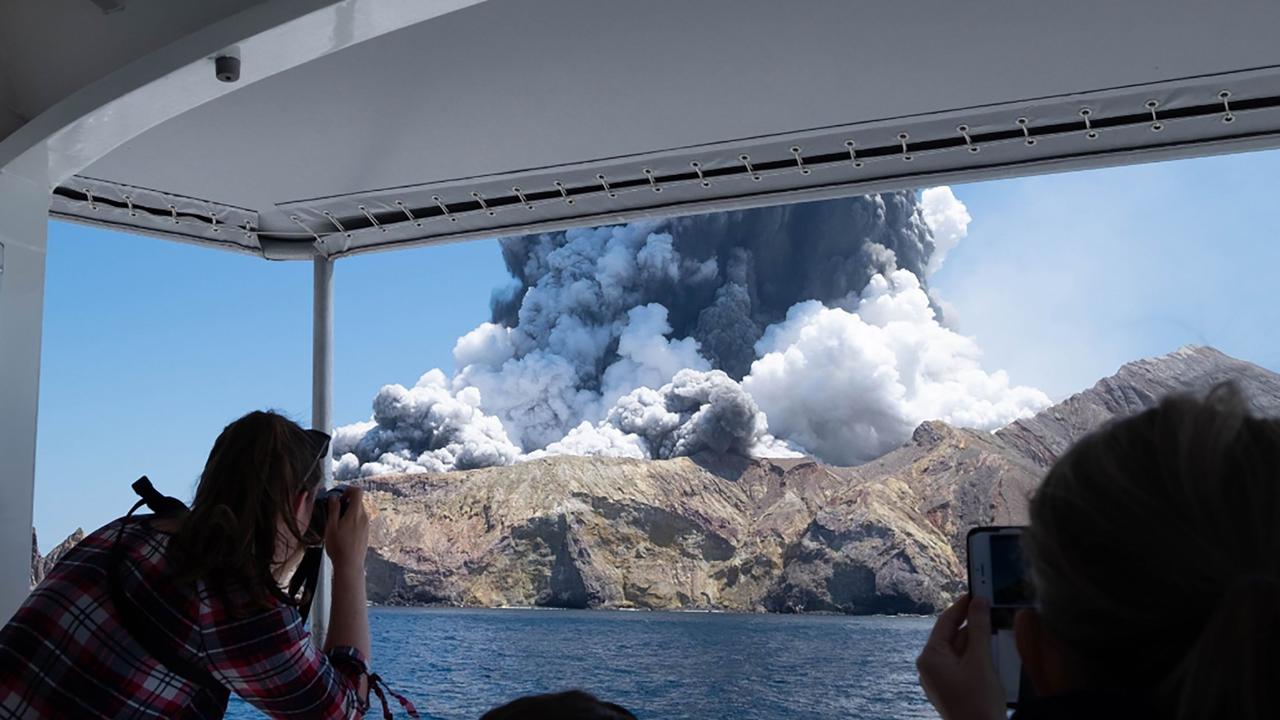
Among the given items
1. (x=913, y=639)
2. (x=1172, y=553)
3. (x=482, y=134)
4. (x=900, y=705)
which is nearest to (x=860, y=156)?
(x=482, y=134)

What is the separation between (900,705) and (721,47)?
25.2 metres

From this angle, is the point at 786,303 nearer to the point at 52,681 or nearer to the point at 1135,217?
the point at 1135,217

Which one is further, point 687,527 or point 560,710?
point 687,527

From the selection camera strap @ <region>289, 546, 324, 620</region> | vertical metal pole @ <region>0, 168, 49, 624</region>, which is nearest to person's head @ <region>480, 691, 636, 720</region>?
camera strap @ <region>289, 546, 324, 620</region>

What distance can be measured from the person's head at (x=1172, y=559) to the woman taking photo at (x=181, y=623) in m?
0.72

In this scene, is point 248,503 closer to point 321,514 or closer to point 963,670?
point 321,514

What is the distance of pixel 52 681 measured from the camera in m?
0.89

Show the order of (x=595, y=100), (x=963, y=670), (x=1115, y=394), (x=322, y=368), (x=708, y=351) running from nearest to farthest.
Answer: (x=963, y=670), (x=595, y=100), (x=322, y=368), (x=1115, y=394), (x=708, y=351)

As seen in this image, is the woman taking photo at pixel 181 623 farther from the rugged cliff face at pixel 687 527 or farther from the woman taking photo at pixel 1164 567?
the rugged cliff face at pixel 687 527

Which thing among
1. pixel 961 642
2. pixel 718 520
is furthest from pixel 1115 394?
pixel 961 642

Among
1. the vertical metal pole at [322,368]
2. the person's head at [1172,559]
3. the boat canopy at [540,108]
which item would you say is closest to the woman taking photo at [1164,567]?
the person's head at [1172,559]

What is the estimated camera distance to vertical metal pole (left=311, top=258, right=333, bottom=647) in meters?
2.78

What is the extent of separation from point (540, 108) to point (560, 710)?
189cm

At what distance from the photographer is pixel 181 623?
0.91 metres
